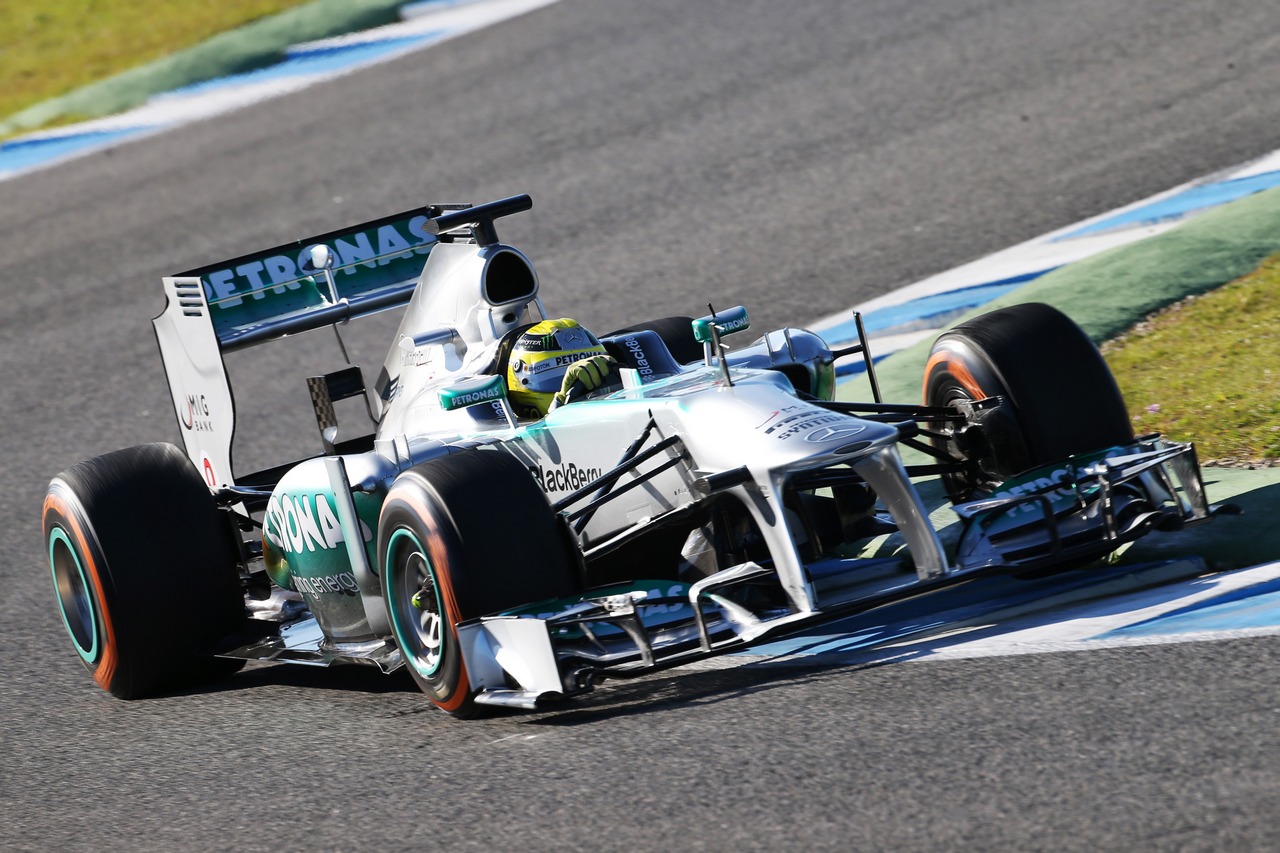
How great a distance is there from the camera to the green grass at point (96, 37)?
17312mm

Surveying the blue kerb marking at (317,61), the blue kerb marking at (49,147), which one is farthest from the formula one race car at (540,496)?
the blue kerb marking at (317,61)

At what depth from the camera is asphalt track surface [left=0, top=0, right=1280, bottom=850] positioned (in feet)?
13.1

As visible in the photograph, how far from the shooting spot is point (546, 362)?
6066 millimetres

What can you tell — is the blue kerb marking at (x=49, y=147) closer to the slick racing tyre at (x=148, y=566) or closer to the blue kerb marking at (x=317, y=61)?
the blue kerb marking at (x=317, y=61)

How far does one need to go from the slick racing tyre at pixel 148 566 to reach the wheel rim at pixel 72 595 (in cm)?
3

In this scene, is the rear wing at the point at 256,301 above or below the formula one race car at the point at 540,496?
above

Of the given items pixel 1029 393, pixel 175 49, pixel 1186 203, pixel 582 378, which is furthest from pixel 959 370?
pixel 175 49

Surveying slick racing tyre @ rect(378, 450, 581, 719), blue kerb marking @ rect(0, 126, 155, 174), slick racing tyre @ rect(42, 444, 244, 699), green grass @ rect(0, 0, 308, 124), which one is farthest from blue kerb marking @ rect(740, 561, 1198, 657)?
green grass @ rect(0, 0, 308, 124)

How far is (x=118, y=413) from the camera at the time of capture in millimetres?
10555

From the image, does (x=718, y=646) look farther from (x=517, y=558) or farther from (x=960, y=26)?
(x=960, y=26)

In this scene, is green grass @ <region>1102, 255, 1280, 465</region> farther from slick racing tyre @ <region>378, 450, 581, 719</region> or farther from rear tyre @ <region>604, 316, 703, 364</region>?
slick racing tyre @ <region>378, 450, 581, 719</region>

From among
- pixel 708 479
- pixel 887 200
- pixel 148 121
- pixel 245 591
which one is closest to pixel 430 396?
pixel 245 591

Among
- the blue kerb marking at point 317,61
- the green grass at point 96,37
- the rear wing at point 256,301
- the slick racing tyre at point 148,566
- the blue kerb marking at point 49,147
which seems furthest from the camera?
the green grass at point 96,37

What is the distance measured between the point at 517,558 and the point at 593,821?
1.11 m
